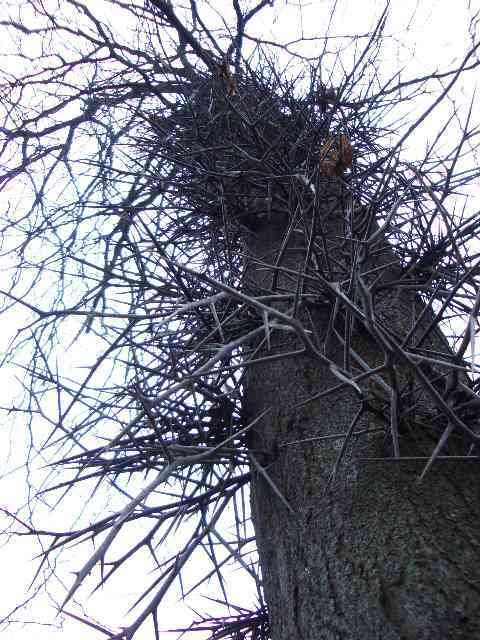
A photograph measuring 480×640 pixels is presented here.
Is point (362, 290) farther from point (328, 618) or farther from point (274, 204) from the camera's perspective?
point (274, 204)

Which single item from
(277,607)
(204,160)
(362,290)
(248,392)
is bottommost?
(277,607)

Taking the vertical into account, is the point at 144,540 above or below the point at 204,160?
below

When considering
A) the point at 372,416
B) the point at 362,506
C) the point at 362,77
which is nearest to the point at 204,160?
the point at 362,77

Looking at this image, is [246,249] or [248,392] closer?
[248,392]

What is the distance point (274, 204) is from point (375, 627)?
1512 millimetres

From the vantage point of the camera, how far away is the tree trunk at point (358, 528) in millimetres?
894

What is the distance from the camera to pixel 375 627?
90 centimetres

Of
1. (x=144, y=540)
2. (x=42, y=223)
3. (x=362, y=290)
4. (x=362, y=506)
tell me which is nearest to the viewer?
(x=362, y=290)

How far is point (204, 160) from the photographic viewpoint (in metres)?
2.08

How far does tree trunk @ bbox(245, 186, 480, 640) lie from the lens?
894 millimetres

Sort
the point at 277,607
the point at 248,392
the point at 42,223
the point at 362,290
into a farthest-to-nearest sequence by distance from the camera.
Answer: the point at 42,223
the point at 248,392
the point at 277,607
the point at 362,290

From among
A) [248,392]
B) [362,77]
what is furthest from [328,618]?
[362,77]

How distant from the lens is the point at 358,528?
1.03 m

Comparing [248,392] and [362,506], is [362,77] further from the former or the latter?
[362,506]
